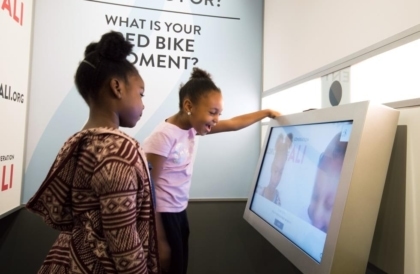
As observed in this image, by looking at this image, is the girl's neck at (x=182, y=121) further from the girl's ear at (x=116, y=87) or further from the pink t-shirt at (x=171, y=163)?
the girl's ear at (x=116, y=87)

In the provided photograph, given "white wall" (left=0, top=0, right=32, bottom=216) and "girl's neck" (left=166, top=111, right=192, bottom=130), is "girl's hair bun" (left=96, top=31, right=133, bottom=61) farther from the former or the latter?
"white wall" (left=0, top=0, right=32, bottom=216)

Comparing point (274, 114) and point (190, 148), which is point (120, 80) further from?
point (274, 114)

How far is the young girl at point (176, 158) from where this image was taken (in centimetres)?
125

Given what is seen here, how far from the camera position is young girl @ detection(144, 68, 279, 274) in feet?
4.11

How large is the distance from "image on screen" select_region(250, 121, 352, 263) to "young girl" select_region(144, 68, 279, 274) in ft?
0.85

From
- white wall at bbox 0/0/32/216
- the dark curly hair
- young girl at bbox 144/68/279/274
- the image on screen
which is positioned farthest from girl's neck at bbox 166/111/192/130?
white wall at bbox 0/0/32/216

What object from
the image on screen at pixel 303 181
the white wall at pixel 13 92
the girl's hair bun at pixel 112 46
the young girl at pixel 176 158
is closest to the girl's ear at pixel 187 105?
the young girl at pixel 176 158

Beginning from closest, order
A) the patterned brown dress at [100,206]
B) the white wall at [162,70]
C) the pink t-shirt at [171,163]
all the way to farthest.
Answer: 1. the patterned brown dress at [100,206]
2. the pink t-shirt at [171,163]
3. the white wall at [162,70]

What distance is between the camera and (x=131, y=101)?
0.89 m

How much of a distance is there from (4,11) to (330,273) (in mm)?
1567

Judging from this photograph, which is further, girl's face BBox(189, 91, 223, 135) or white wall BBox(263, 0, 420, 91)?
girl's face BBox(189, 91, 223, 135)

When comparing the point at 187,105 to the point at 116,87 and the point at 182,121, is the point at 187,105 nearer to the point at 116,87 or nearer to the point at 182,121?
the point at 182,121

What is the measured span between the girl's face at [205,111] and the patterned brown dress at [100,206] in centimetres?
52

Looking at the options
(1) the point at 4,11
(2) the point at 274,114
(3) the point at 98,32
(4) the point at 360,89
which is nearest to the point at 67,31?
(3) the point at 98,32
